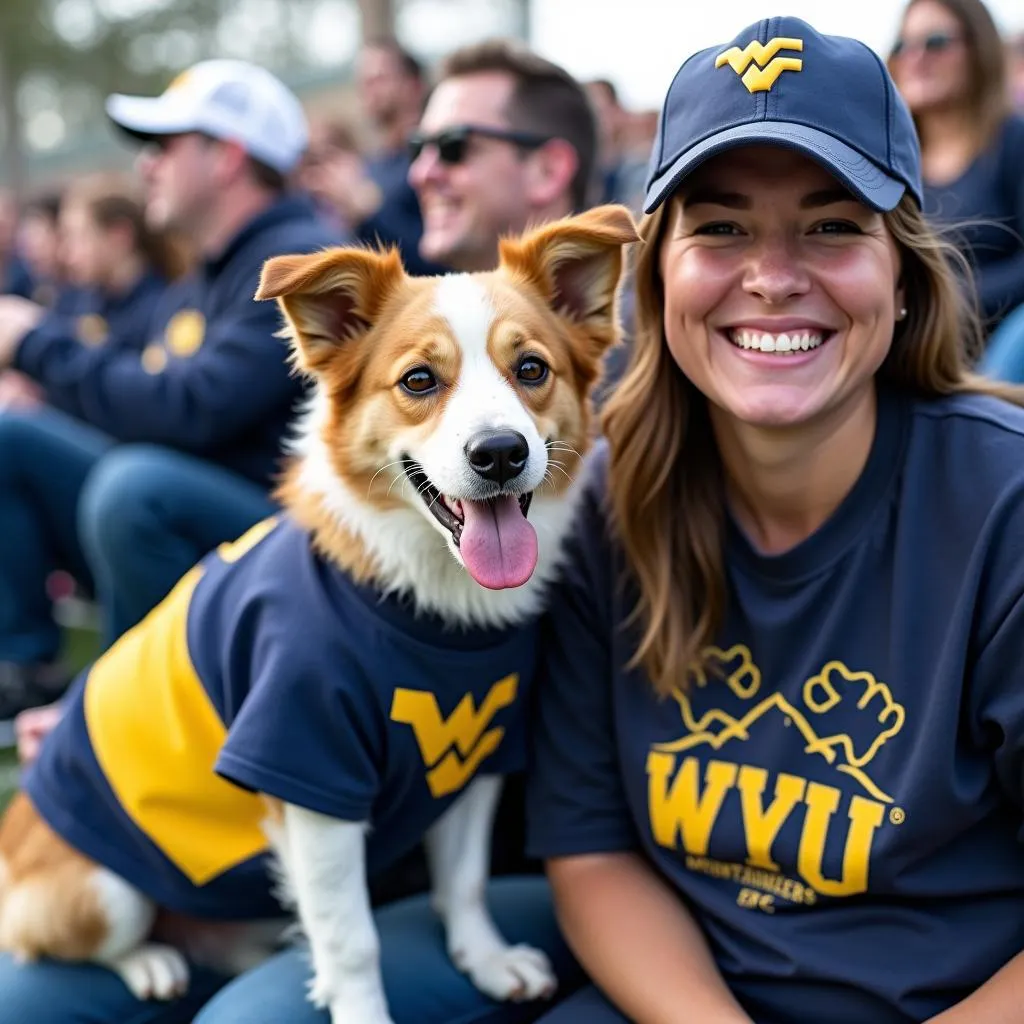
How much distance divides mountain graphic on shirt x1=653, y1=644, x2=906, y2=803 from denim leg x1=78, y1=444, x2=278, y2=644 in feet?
7.16

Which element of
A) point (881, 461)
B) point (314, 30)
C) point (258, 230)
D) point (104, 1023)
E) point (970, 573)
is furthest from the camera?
point (314, 30)

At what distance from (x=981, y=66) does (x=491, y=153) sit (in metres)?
1.91

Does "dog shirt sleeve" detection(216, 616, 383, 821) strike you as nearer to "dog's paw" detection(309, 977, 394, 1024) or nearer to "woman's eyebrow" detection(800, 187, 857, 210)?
"dog's paw" detection(309, 977, 394, 1024)

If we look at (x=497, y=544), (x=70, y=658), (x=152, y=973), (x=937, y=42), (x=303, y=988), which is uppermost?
(x=937, y=42)

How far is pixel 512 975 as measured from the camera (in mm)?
2146

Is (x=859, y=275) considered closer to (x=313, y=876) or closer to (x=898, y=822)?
(x=898, y=822)

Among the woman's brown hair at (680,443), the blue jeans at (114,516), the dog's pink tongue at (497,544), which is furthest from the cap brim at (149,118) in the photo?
the dog's pink tongue at (497,544)

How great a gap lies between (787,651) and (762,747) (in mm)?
159

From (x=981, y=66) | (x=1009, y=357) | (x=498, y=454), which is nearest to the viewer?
(x=498, y=454)

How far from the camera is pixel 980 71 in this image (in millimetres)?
3994

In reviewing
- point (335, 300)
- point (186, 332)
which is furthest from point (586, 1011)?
point (186, 332)

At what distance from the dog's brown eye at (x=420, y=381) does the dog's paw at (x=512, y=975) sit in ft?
3.53

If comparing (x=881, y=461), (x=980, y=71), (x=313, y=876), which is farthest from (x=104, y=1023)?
(x=980, y=71)

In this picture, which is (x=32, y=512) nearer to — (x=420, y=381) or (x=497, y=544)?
(x=420, y=381)
